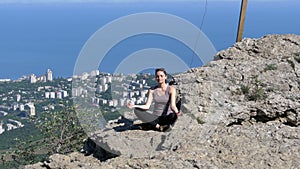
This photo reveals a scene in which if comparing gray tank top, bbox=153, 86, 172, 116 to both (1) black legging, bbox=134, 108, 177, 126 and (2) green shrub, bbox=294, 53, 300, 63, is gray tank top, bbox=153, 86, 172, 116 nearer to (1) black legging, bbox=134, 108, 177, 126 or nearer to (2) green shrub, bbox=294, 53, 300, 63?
(1) black legging, bbox=134, 108, 177, 126

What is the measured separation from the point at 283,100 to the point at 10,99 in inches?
2841

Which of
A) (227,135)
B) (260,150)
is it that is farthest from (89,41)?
(260,150)

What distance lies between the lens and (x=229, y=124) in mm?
8367

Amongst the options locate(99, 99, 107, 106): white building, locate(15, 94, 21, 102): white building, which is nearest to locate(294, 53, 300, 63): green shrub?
locate(99, 99, 107, 106): white building

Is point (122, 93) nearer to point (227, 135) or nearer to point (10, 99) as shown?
point (227, 135)

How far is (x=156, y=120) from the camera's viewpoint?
28.7ft

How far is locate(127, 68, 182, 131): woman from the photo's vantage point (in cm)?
866

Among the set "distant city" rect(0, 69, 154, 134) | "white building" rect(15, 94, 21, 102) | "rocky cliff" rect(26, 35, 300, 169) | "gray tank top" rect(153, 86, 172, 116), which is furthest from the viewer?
"white building" rect(15, 94, 21, 102)

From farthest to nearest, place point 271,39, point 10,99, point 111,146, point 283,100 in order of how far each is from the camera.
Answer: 1. point 10,99
2. point 271,39
3. point 283,100
4. point 111,146

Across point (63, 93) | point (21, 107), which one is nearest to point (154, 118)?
point (63, 93)

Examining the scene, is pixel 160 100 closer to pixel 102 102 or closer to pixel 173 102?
pixel 173 102

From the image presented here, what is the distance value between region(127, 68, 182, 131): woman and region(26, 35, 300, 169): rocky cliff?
0.28 metres

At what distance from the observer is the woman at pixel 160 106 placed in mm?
8664

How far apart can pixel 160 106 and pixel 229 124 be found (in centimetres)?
148
